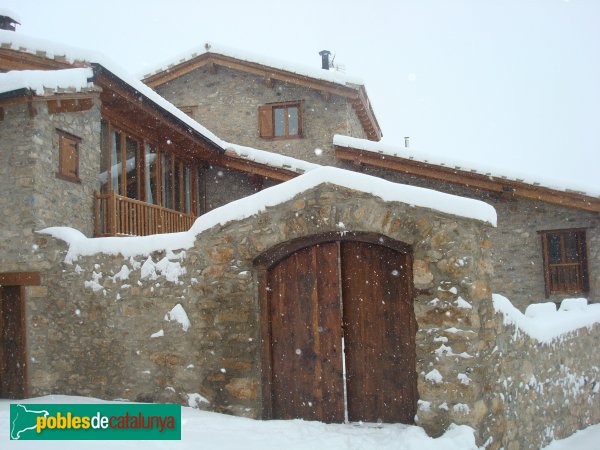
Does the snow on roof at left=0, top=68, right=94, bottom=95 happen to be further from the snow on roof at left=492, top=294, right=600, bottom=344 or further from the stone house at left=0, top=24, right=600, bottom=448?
the snow on roof at left=492, top=294, right=600, bottom=344

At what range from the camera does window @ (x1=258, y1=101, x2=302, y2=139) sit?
48.3ft

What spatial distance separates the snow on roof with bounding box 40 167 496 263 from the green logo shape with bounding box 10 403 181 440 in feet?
6.01

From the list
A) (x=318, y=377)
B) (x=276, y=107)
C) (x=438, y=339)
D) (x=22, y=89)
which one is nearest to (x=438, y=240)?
(x=438, y=339)

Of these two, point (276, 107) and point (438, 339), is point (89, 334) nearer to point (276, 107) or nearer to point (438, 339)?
point (438, 339)

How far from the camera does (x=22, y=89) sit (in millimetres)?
7090

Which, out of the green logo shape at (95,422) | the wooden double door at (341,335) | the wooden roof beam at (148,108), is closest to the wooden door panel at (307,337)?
the wooden double door at (341,335)

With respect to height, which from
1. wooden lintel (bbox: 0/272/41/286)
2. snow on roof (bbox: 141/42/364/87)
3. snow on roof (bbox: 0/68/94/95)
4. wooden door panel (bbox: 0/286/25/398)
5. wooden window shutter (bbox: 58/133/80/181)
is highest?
snow on roof (bbox: 141/42/364/87)

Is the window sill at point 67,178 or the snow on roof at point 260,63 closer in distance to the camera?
the window sill at point 67,178

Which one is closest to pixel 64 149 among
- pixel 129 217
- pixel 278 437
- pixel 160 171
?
pixel 129 217

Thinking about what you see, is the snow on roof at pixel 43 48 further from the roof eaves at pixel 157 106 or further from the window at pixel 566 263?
the window at pixel 566 263

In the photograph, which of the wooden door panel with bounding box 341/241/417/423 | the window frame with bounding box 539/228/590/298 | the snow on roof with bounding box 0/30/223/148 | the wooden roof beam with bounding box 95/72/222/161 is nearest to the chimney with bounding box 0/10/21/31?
the snow on roof with bounding box 0/30/223/148

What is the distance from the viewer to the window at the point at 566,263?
37.5ft

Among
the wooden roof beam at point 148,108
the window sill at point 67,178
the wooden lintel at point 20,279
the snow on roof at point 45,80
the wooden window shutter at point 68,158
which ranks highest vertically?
the wooden roof beam at point 148,108

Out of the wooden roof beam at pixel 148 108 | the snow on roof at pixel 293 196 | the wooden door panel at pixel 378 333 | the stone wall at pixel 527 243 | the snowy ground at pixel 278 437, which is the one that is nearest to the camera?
the snowy ground at pixel 278 437
